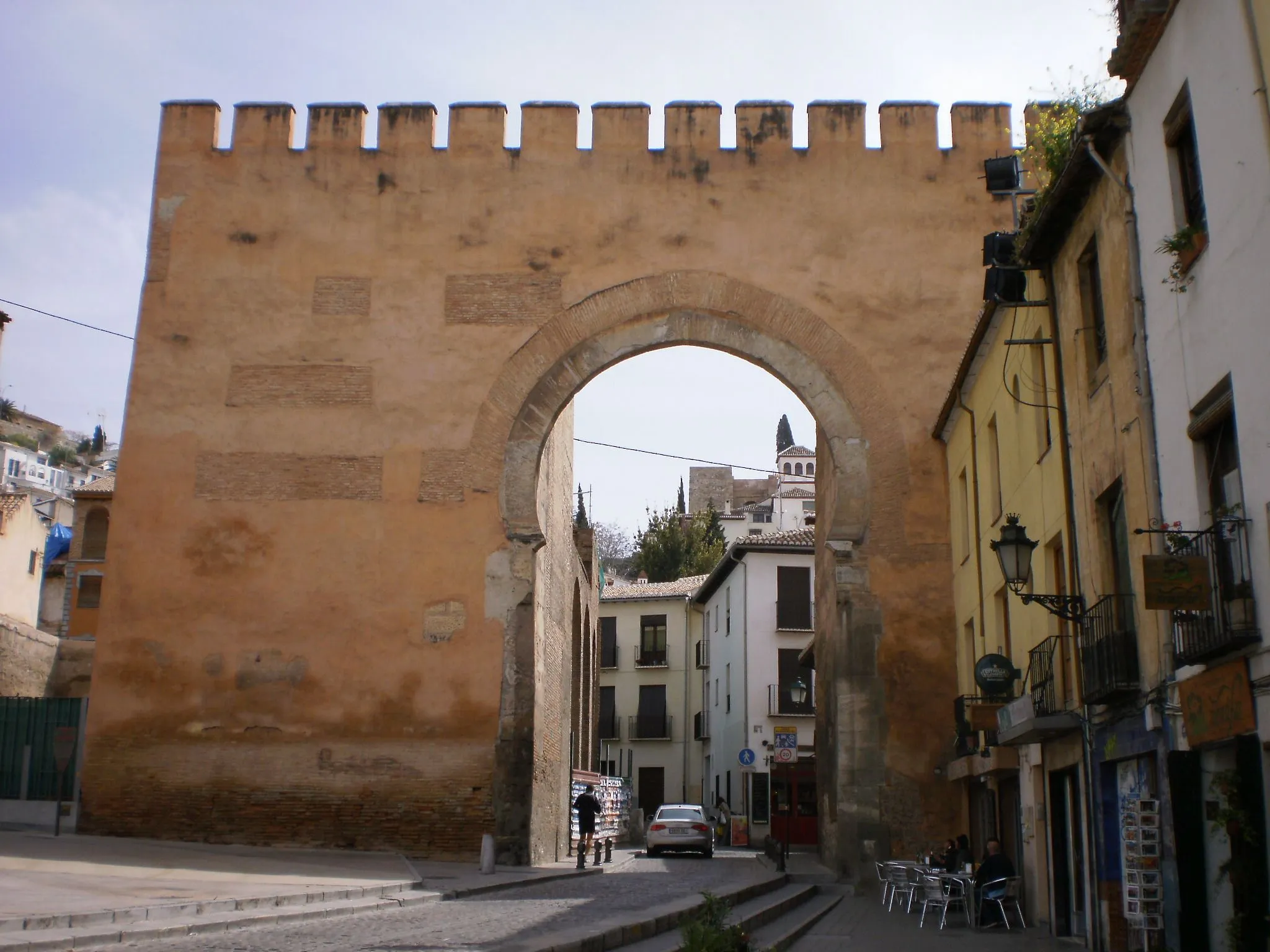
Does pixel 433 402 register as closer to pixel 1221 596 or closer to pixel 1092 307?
pixel 1092 307

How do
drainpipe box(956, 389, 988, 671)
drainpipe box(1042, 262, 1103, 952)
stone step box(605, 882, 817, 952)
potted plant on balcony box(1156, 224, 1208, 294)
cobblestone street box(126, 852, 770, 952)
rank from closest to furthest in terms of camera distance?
cobblestone street box(126, 852, 770, 952) → potted plant on balcony box(1156, 224, 1208, 294) → stone step box(605, 882, 817, 952) → drainpipe box(1042, 262, 1103, 952) → drainpipe box(956, 389, 988, 671)

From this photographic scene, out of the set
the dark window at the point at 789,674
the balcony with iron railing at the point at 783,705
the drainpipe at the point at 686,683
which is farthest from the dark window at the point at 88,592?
the dark window at the point at 789,674

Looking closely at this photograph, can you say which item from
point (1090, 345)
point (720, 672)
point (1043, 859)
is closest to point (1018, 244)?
point (1090, 345)

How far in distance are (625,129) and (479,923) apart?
11.8 meters

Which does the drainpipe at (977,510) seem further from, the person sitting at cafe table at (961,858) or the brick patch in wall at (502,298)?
the brick patch in wall at (502,298)

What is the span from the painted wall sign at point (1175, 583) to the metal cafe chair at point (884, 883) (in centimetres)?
808

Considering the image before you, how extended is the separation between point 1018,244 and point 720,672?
97.9ft

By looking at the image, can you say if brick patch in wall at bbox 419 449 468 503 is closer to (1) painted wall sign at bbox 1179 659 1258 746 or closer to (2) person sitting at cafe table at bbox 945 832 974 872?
(2) person sitting at cafe table at bbox 945 832 974 872

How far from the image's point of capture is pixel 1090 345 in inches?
396

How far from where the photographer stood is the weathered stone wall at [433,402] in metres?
16.1

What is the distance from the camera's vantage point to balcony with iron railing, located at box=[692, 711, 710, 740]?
42531 millimetres

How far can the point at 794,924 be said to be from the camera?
37.9ft

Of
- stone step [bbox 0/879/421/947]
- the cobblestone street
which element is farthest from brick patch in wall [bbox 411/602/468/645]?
stone step [bbox 0/879/421/947]

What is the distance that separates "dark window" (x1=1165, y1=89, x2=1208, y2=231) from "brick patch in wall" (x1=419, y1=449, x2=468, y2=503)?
10.4 metres
